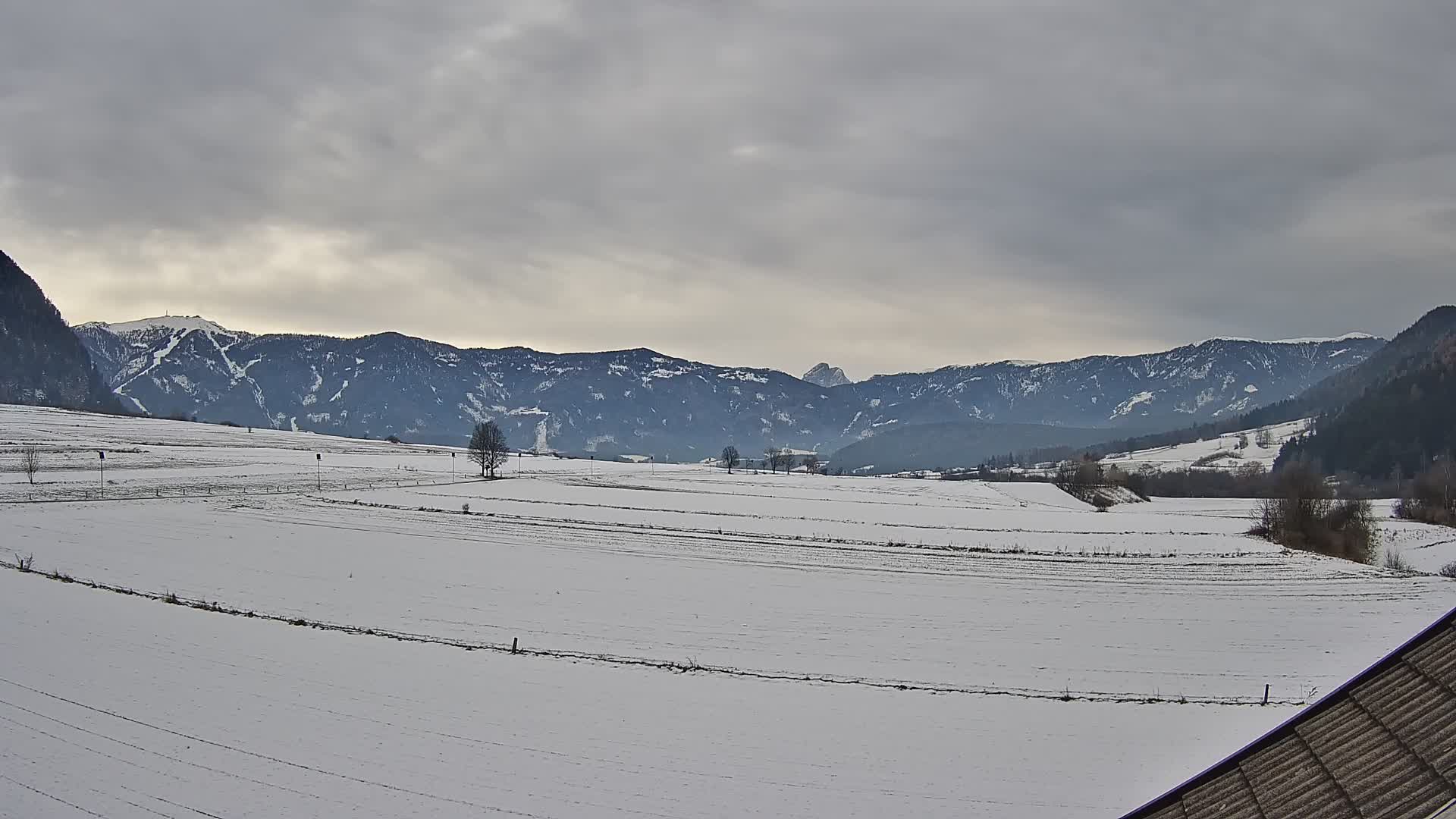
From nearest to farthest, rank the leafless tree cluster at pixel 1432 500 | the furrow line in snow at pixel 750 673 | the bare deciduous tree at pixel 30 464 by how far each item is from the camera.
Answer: the furrow line in snow at pixel 750 673 < the bare deciduous tree at pixel 30 464 < the leafless tree cluster at pixel 1432 500

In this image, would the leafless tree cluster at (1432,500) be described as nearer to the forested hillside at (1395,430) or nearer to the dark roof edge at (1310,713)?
the forested hillside at (1395,430)

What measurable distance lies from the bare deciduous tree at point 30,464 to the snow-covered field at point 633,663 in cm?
2277

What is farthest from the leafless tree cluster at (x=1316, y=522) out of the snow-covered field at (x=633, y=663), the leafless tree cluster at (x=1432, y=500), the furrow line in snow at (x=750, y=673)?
the furrow line in snow at (x=750, y=673)

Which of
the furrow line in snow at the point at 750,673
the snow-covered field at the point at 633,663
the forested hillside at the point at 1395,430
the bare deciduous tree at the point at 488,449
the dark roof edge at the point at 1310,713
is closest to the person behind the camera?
the dark roof edge at the point at 1310,713

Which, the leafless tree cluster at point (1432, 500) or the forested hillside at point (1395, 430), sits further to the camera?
the forested hillside at point (1395, 430)

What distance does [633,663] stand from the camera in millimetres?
26016

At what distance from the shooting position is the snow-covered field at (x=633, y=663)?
54.3 ft

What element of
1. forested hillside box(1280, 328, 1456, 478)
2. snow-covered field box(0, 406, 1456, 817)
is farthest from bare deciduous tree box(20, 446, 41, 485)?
forested hillside box(1280, 328, 1456, 478)

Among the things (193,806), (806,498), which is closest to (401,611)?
(193,806)

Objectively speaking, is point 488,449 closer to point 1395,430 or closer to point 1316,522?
point 1316,522

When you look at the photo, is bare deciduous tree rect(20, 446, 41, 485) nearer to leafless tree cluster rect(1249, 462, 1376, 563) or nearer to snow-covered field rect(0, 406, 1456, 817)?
snow-covered field rect(0, 406, 1456, 817)

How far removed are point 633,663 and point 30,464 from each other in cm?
8454

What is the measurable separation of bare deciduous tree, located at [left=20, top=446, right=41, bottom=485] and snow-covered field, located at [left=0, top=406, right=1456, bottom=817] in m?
22.8

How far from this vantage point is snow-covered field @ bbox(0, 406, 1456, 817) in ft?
54.3
